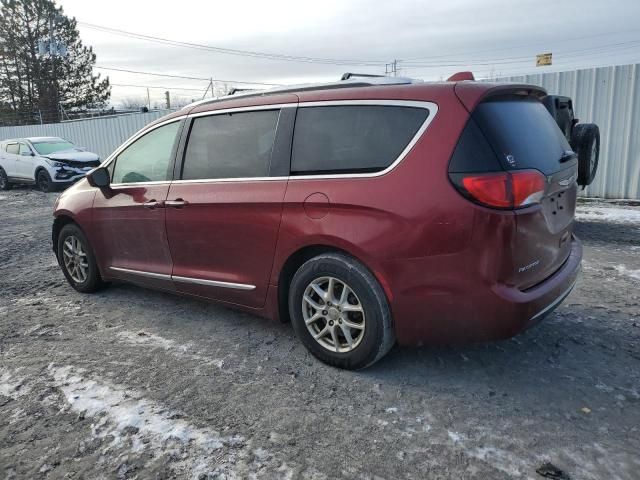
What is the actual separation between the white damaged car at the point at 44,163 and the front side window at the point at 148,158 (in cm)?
1120

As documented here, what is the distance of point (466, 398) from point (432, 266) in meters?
0.81

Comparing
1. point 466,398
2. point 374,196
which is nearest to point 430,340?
point 466,398

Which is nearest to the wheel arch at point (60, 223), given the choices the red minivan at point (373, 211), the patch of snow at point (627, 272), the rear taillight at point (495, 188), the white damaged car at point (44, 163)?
the red minivan at point (373, 211)

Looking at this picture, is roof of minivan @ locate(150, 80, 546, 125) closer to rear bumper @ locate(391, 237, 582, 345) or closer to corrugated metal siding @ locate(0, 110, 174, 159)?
rear bumper @ locate(391, 237, 582, 345)

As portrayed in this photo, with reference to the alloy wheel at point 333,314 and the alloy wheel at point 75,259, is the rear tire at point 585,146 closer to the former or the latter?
the alloy wheel at point 333,314

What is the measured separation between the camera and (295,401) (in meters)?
2.96

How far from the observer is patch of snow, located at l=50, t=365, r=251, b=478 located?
8.18 ft

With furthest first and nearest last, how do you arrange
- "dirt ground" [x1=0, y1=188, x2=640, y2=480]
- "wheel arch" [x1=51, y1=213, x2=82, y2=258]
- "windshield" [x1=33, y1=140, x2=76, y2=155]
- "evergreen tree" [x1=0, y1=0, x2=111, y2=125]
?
"evergreen tree" [x1=0, y1=0, x2=111, y2=125] → "windshield" [x1=33, y1=140, x2=76, y2=155] → "wheel arch" [x1=51, y1=213, x2=82, y2=258] → "dirt ground" [x1=0, y1=188, x2=640, y2=480]

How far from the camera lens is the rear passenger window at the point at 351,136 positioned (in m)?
2.95

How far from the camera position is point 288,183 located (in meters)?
3.35

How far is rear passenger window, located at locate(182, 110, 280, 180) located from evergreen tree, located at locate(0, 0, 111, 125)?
4005 centimetres

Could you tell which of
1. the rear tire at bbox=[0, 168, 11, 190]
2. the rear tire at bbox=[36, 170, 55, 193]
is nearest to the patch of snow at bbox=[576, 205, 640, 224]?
the rear tire at bbox=[36, 170, 55, 193]

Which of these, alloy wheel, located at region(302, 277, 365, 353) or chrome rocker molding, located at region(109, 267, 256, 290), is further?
chrome rocker molding, located at region(109, 267, 256, 290)

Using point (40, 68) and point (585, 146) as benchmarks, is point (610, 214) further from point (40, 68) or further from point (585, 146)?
point (40, 68)
